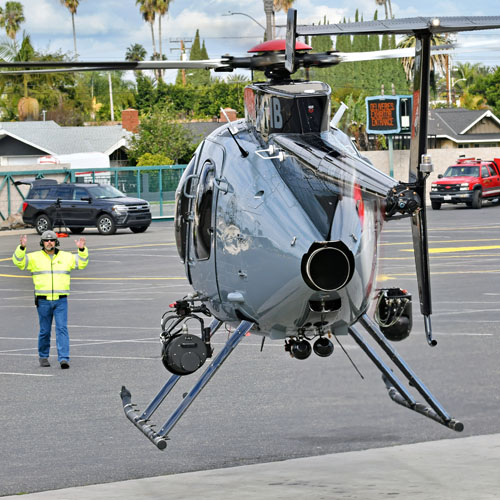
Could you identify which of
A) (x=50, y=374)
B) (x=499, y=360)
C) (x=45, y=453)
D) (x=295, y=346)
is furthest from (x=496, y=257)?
(x=295, y=346)

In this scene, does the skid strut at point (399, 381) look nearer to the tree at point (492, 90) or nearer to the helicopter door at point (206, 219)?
the helicopter door at point (206, 219)

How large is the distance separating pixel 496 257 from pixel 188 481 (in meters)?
23.0

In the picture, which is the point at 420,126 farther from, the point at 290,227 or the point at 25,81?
the point at 25,81

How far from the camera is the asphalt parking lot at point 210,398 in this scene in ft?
42.2

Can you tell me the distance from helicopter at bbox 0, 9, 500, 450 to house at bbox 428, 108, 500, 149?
7509cm

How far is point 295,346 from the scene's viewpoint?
869 cm

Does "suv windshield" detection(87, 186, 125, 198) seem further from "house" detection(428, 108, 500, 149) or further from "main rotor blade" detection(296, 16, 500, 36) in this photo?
"house" detection(428, 108, 500, 149)

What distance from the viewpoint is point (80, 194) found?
44.6m

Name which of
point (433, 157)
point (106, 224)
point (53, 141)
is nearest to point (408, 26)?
point (106, 224)

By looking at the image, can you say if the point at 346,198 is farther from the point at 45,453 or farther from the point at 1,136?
the point at 1,136

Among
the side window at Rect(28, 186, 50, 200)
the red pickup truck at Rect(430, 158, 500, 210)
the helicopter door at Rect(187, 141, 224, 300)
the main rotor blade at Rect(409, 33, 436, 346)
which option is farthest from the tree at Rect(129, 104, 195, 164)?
the main rotor blade at Rect(409, 33, 436, 346)

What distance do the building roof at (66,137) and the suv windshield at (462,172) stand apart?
2850 cm

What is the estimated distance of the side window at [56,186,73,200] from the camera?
44781mm

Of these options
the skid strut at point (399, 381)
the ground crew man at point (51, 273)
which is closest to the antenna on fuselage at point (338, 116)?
the skid strut at point (399, 381)
